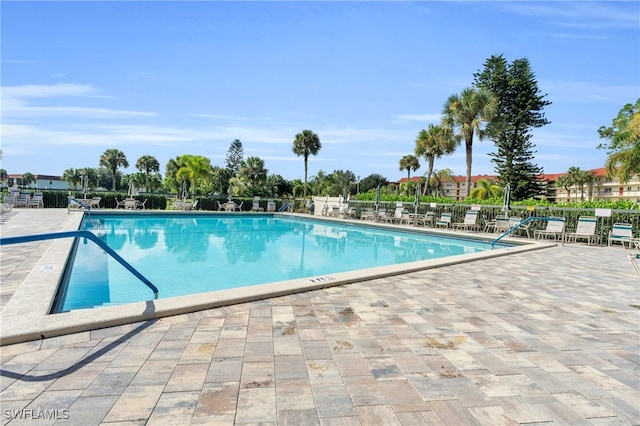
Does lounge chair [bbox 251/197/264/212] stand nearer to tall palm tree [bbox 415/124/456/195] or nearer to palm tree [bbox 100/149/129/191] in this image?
tall palm tree [bbox 415/124/456/195]

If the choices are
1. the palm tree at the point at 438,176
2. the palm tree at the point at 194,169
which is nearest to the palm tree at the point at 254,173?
the palm tree at the point at 194,169

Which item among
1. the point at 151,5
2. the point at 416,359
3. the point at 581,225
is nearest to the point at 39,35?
the point at 151,5

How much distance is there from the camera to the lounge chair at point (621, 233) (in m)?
9.76

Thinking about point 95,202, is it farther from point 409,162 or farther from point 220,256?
point 409,162

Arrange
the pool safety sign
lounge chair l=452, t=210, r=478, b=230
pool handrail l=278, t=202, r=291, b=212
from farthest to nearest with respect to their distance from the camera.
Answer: pool handrail l=278, t=202, r=291, b=212, lounge chair l=452, t=210, r=478, b=230, the pool safety sign

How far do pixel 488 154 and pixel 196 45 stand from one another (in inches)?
923

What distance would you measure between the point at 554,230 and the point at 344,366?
11.2 metres

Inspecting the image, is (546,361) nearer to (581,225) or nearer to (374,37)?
(374,37)

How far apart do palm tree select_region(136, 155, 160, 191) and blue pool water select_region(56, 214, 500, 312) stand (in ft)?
137

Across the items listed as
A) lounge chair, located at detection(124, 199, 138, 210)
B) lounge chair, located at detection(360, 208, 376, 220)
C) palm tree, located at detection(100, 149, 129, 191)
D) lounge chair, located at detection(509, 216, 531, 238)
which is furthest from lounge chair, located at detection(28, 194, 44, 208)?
palm tree, located at detection(100, 149, 129, 191)

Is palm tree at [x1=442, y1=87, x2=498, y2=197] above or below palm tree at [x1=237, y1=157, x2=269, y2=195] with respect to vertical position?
above

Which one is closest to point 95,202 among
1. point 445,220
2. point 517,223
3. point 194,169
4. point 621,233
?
point 194,169

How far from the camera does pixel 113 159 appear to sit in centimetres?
5044

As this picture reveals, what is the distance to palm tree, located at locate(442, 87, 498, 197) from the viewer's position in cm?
2102
